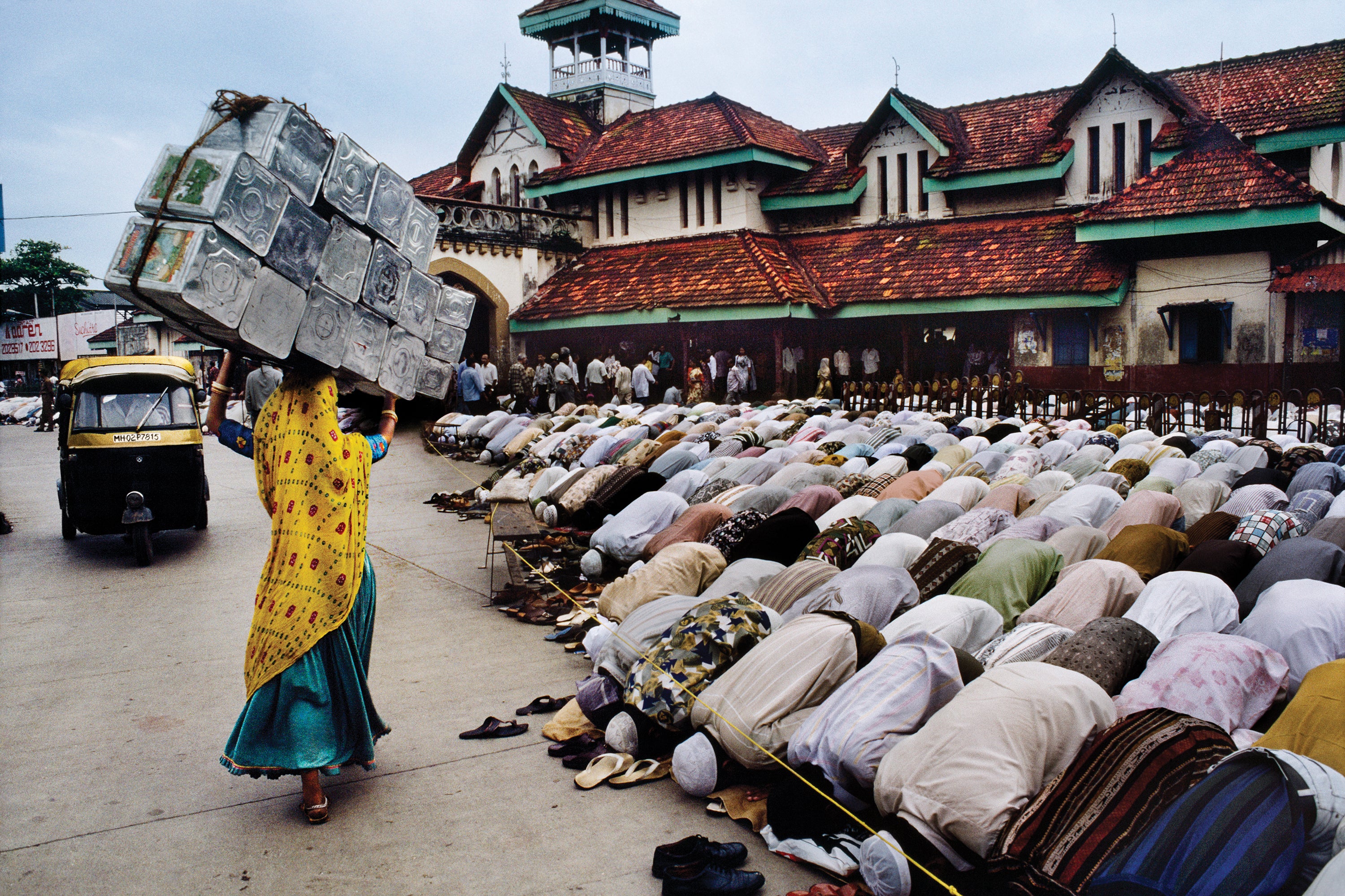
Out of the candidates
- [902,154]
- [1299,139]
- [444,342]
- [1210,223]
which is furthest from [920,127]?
[444,342]

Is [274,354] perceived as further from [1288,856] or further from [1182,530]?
[1182,530]

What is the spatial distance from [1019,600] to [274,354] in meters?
3.94

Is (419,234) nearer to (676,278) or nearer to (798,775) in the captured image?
(798,775)

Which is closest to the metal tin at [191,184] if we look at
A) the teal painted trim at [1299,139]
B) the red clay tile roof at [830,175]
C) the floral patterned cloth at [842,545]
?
the floral patterned cloth at [842,545]

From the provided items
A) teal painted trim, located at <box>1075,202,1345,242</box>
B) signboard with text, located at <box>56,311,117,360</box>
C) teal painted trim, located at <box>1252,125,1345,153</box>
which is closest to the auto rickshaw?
teal painted trim, located at <box>1075,202,1345,242</box>

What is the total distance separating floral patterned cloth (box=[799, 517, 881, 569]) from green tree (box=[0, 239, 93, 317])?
56.7 metres

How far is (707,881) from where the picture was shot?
338 cm

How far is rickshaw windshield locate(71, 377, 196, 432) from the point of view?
31.2 feet

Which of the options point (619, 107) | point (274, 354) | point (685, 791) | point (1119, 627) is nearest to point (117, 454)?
point (274, 354)

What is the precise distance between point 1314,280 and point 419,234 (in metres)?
16.1

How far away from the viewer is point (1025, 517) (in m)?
6.80

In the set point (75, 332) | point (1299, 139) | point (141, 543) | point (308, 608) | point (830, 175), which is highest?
point (830, 175)

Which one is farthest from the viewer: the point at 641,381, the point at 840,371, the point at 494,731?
the point at 840,371

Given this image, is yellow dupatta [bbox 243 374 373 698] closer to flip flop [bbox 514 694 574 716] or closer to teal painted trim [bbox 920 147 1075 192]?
flip flop [bbox 514 694 574 716]
